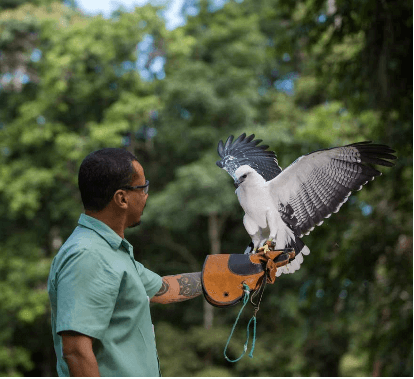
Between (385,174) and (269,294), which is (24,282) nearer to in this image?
(269,294)

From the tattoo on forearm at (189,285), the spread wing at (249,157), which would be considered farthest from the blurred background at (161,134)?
the tattoo on forearm at (189,285)

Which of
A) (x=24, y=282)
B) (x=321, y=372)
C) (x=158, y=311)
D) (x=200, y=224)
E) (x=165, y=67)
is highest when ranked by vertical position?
(x=165, y=67)

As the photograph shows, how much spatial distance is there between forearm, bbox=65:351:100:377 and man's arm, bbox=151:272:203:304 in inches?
23.8

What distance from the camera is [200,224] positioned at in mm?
13711

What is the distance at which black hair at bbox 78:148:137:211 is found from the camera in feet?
5.42

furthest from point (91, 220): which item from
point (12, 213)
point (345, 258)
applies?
point (12, 213)

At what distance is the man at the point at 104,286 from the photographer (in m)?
1.48

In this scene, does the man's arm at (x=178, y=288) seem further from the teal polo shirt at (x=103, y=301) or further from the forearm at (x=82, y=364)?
the forearm at (x=82, y=364)

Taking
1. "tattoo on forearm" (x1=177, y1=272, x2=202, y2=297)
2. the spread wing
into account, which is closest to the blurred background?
the spread wing

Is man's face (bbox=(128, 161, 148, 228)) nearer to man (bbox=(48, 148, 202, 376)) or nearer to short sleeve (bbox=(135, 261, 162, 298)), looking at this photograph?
man (bbox=(48, 148, 202, 376))

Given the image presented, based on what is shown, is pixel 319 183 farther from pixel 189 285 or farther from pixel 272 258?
pixel 189 285

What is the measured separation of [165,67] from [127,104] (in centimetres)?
169

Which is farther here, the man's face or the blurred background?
the blurred background

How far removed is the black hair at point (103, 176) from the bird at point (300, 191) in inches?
22.7
